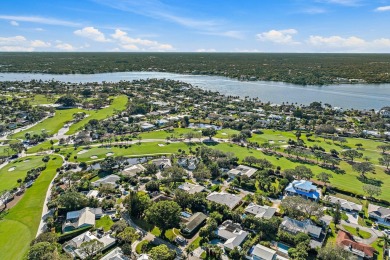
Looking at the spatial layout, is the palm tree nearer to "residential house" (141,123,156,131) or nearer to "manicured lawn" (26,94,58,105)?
"residential house" (141,123,156,131)

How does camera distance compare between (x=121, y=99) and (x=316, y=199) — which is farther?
(x=121, y=99)

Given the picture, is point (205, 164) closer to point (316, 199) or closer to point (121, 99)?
point (316, 199)

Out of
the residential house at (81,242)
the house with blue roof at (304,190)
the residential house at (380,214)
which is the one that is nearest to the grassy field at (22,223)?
the residential house at (81,242)

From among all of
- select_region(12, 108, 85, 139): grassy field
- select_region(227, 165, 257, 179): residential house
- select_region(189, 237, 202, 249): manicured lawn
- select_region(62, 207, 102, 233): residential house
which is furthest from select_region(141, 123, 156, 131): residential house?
select_region(189, 237, 202, 249): manicured lawn

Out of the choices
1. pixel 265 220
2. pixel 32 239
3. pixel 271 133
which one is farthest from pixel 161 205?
pixel 271 133

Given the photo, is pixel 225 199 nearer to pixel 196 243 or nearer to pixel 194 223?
pixel 194 223

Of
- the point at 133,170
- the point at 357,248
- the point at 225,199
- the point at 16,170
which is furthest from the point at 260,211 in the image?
the point at 16,170
